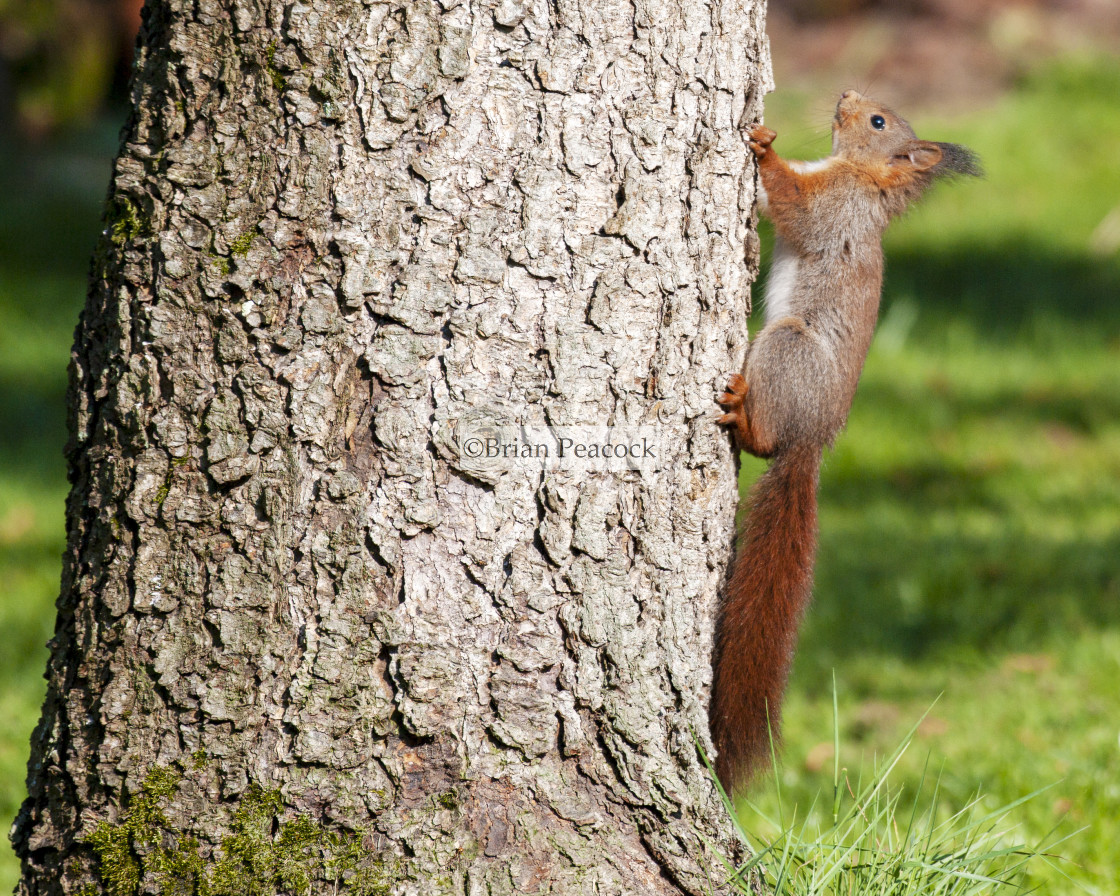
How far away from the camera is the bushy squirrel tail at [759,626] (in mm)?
2115

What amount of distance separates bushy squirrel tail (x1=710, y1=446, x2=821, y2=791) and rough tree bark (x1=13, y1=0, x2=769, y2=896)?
0.32m

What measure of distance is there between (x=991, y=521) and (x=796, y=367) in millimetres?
2667

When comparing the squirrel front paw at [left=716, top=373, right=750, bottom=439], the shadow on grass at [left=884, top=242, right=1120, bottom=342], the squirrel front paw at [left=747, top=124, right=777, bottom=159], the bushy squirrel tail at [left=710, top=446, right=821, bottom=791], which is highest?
the squirrel front paw at [left=747, top=124, right=777, bottom=159]

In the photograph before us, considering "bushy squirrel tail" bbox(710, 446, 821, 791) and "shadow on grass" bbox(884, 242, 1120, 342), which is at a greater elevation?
"shadow on grass" bbox(884, 242, 1120, 342)

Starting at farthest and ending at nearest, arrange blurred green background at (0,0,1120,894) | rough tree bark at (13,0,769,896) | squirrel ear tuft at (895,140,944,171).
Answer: blurred green background at (0,0,1120,894) < squirrel ear tuft at (895,140,944,171) < rough tree bark at (13,0,769,896)

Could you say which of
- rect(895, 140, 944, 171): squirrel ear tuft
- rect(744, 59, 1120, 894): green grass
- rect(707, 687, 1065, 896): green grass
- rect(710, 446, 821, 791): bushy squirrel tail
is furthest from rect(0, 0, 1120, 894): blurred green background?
rect(710, 446, 821, 791): bushy squirrel tail

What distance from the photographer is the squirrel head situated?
10.2ft

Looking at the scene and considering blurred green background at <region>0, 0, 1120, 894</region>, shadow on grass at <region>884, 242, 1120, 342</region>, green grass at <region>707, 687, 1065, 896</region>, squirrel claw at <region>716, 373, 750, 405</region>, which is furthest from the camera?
shadow on grass at <region>884, 242, 1120, 342</region>

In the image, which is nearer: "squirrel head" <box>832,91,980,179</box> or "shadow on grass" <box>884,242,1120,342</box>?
"squirrel head" <box>832,91,980,179</box>

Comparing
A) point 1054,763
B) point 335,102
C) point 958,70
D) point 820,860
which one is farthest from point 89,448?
point 958,70

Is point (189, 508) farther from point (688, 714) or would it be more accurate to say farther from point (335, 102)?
point (688, 714)

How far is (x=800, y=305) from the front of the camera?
2.76 metres

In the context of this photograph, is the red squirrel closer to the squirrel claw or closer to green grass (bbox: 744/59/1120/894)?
the squirrel claw

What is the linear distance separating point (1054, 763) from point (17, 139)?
10.4 meters
